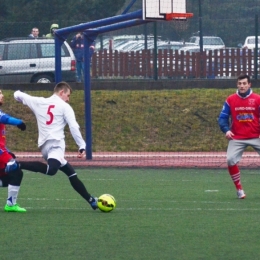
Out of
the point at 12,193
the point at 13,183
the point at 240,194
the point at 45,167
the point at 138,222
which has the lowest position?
the point at 240,194

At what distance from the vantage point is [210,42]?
2491cm

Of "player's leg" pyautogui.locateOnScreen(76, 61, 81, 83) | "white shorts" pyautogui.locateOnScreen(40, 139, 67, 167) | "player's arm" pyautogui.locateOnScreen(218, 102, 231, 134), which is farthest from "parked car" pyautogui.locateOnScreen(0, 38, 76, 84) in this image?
"white shorts" pyautogui.locateOnScreen(40, 139, 67, 167)

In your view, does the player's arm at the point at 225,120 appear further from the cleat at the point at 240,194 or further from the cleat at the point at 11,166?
the cleat at the point at 11,166

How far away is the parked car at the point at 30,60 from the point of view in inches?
888

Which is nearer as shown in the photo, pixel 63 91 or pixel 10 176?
pixel 10 176

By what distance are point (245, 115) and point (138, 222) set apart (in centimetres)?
300

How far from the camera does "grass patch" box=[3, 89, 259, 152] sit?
20.8m

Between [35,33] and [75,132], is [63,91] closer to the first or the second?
[75,132]

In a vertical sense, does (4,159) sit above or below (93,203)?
above

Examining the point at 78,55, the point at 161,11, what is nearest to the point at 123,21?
the point at 161,11

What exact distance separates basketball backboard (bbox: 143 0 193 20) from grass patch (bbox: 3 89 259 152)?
475 centimetres

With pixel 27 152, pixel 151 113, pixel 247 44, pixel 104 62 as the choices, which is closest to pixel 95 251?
pixel 27 152

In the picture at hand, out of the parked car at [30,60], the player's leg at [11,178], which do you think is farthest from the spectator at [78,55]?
the player's leg at [11,178]

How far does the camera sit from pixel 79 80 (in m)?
22.9
